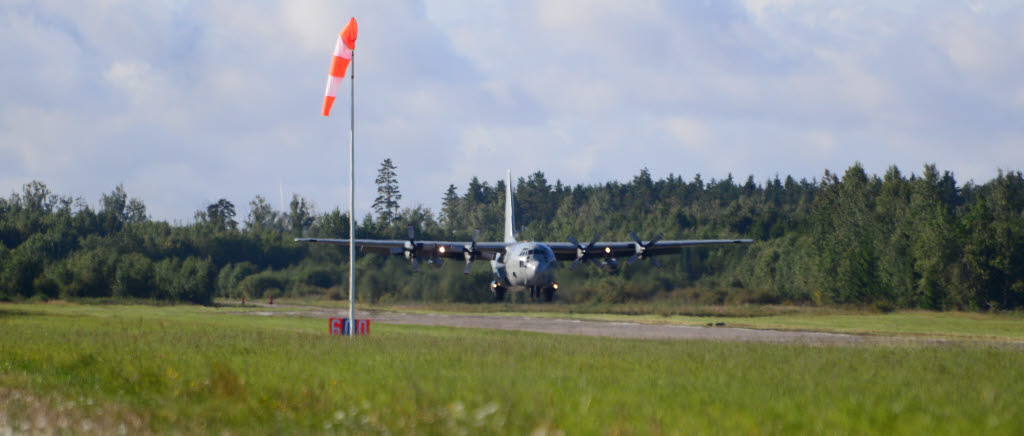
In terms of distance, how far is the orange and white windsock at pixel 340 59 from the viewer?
3086 centimetres

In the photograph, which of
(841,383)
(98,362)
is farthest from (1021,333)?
(98,362)

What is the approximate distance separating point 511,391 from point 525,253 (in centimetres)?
3643

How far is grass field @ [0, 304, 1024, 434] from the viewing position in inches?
405

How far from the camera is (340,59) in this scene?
31000 millimetres

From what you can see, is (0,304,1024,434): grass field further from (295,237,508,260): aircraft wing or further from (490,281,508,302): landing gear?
(490,281,508,302): landing gear

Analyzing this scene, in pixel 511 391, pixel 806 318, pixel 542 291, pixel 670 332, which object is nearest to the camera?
pixel 511 391

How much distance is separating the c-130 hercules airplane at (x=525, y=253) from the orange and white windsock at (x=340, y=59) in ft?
59.2

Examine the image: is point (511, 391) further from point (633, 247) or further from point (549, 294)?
point (633, 247)

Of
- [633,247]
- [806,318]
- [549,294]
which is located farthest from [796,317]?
[549,294]

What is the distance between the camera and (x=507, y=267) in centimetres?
5144

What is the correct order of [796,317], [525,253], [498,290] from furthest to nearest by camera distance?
[498,290]
[796,317]
[525,253]

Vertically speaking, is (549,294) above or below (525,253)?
below

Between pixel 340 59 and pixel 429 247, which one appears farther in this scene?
pixel 429 247

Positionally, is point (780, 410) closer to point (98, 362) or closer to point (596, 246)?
point (98, 362)
